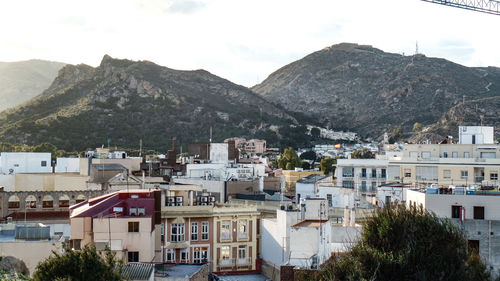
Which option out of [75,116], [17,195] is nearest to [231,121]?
[75,116]

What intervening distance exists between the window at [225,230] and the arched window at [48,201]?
9.80 meters

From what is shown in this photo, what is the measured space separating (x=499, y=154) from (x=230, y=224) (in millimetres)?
22933

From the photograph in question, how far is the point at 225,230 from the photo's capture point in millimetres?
34906

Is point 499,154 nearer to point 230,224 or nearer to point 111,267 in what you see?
point 230,224

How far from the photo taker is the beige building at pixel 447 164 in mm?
47625

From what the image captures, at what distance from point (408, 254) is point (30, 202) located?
80.7 feet

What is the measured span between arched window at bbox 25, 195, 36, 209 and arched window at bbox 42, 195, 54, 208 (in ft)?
1.71

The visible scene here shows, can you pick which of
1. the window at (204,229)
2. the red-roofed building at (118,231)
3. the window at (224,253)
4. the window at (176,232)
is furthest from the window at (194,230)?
the red-roofed building at (118,231)

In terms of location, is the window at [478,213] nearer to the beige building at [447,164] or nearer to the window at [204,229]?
the window at [204,229]

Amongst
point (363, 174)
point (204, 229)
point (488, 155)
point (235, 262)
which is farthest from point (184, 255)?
point (488, 155)

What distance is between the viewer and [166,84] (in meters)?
171

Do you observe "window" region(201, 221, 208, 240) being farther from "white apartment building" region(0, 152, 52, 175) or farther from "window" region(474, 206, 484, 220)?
"white apartment building" region(0, 152, 52, 175)

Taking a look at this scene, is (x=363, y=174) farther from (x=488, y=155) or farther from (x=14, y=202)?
(x=14, y=202)

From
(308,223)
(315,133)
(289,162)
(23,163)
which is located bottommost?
(308,223)
